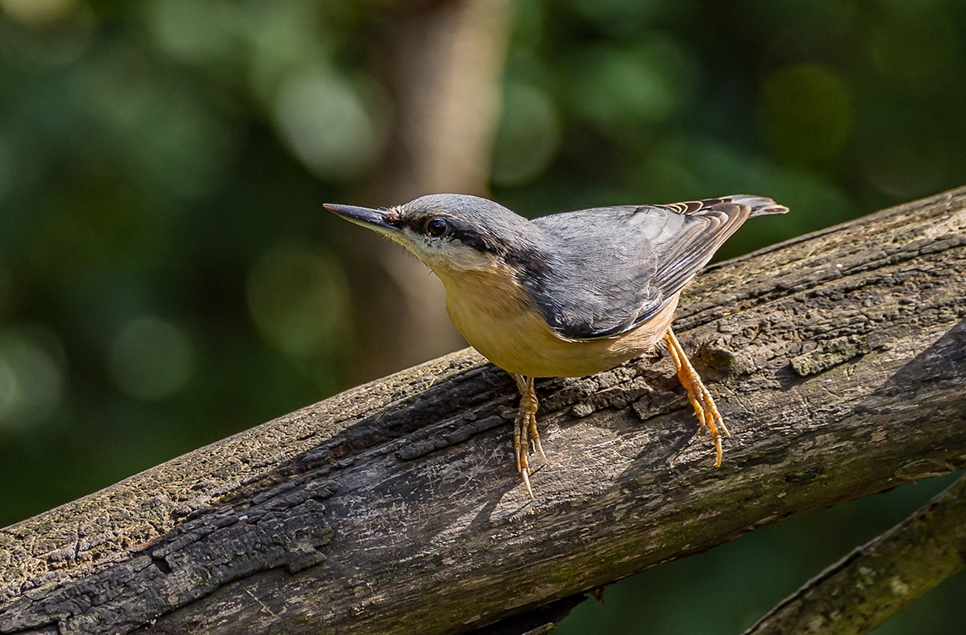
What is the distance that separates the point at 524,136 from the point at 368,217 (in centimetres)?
237

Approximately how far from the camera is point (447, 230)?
7.67ft

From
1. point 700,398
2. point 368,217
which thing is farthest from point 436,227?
point 700,398

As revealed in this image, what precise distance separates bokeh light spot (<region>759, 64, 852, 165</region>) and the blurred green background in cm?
1

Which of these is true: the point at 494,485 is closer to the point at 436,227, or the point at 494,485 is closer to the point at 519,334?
the point at 519,334

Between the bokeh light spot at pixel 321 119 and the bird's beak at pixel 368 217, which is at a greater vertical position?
the bokeh light spot at pixel 321 119

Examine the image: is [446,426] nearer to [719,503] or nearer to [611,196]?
[719,503]

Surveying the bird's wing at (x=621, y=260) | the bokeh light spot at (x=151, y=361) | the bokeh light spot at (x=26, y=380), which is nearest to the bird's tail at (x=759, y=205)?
the bird's wing at (x=621, y=260)

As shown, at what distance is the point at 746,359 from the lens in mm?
2324

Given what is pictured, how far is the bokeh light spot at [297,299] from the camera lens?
4711mm

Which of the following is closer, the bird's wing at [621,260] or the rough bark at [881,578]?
the rough bark at [881,578]

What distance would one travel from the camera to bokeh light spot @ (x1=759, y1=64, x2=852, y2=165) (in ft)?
15.7

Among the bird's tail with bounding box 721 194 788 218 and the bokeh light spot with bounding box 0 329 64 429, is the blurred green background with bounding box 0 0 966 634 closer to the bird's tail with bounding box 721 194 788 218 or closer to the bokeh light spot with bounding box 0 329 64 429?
the bokeh light spot with bounding box 0 329 64 429

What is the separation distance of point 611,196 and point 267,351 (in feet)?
6.20

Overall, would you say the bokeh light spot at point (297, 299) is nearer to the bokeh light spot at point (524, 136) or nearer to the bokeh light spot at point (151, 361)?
the bokeh light spot at point (151, 361)
